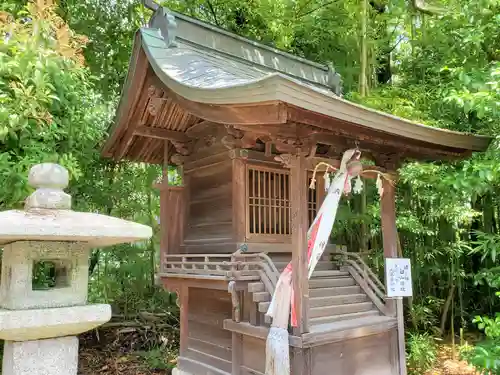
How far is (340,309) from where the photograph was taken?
17.1 feet

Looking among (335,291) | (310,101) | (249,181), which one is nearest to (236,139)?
(249,181)

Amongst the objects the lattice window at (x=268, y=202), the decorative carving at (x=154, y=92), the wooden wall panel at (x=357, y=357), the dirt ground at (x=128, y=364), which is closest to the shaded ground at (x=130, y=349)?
the dirt ground at (x=128, y=364)

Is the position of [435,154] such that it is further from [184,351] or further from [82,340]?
[82,340]

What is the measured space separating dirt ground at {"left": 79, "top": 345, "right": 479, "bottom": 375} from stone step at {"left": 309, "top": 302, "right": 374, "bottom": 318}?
245 centimetres

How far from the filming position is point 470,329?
9.23 meters

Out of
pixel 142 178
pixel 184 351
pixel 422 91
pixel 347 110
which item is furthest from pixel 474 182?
pixel 142 178

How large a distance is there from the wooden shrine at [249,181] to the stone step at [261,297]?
0.04ft

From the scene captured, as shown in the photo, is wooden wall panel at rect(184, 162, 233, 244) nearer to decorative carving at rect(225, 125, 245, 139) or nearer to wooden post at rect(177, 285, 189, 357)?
decorative carving at rect(225, 125, 245, 139)

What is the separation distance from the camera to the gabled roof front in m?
3.71

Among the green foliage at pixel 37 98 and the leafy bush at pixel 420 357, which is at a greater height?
the green foliage at pixel 37 98

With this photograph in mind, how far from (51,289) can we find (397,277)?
394cm

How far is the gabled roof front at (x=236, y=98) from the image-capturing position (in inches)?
146

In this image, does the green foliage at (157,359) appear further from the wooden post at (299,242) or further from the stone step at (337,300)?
the wooden post at (299,242)

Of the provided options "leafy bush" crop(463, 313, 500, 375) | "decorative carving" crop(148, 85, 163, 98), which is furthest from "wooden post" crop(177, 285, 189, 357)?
"leafy bush" crop(463, 313, 500, 375)
